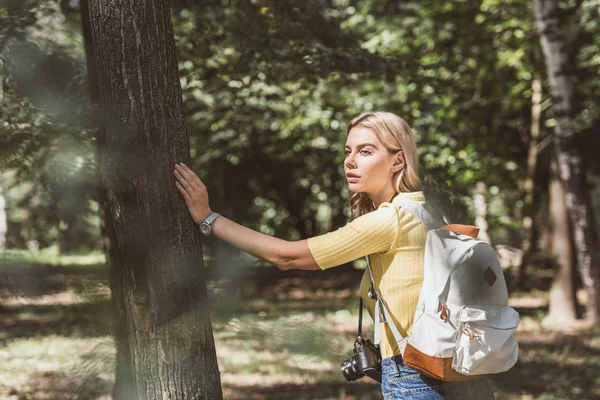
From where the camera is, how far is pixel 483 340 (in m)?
2.19

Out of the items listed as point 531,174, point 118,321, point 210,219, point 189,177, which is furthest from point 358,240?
point 531,174

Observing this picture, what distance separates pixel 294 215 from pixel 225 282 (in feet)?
49.6

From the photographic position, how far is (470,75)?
33.1 feet

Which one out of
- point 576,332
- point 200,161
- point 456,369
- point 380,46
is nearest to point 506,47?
point 380,46

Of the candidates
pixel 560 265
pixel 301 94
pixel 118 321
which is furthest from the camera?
pixel 560 265

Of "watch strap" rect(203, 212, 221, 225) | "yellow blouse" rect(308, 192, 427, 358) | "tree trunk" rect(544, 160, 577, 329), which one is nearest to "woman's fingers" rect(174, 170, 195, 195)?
"watch strap" rect(203, 212, 221, 225)

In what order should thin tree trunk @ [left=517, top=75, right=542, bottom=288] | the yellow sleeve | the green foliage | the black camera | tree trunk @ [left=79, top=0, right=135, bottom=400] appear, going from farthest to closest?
1. thin tree trunk @ [left=517, top=75, right=542, bottom=288]
2. the green foliage
3. tree trunk @ [left=79, top=0, right=135, bottom=400]
4. the black camera
5. the yellow sleeve

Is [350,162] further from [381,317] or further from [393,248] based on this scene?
[381,317]

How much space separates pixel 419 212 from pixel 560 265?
30.1ft

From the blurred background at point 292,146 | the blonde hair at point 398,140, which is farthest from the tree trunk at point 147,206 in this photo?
the blurred background at point 292,146

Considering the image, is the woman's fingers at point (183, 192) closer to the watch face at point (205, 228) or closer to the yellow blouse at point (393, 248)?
the watch face at point (205, 228)

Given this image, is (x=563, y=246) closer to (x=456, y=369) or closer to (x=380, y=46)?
(x=380, y=46)

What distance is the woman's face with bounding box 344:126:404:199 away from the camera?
2.49m

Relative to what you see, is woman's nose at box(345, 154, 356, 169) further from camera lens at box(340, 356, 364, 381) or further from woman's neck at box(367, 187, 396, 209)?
camera lens at box(340, 356, 364, 381)
